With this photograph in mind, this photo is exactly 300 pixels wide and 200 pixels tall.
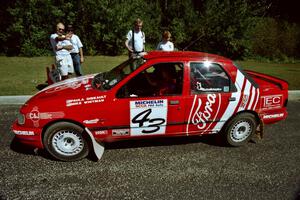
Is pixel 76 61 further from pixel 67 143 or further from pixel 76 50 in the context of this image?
pixel 67 143

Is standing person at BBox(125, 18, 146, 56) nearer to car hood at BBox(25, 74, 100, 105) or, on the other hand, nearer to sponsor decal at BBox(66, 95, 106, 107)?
car hood at BBox(25, 74, 100, 105)

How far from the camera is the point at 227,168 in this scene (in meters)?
4.43

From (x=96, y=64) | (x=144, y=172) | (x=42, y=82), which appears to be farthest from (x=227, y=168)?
(x=96, y=64)

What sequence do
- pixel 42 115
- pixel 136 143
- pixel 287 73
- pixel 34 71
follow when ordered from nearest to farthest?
1. pixel 42 115
2. pixel 136 143
3. pixel 34 71
4. pixel 287 73

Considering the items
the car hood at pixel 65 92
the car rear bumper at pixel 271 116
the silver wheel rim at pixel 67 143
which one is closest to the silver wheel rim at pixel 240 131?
the car rear bumper at pixel 271 116

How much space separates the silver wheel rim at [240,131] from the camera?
4.96m

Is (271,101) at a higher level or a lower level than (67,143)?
higher

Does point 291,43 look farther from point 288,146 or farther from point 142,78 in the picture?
point 142,78

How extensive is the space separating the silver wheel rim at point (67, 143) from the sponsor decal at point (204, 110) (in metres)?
1.76

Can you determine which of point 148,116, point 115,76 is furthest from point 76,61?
point 148,116

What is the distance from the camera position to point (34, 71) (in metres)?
10.8

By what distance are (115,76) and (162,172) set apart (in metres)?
1.71

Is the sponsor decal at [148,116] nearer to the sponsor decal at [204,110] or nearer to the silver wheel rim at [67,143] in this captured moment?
the sponsor decal at [204,110]

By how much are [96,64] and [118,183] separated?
29.1 feet
